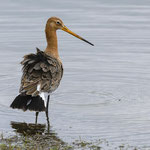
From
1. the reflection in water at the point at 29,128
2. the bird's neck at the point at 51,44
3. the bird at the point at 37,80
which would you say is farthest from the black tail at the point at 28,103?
the bird's neck at the point at 51,44

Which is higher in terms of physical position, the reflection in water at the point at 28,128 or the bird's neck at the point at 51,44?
the bird's neck at the point at 51,44

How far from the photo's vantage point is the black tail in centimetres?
867

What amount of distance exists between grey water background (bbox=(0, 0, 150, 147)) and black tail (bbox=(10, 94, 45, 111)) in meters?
0.52

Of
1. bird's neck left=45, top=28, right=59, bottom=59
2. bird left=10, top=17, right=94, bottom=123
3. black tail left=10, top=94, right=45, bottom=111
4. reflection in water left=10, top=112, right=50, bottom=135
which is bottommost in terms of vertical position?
reflection in water left=10, top=112, right=50, bottom=135

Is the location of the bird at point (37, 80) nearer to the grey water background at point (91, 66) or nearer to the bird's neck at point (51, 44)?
the bird's neck at point (51, 44)

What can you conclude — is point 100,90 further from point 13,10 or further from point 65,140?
point 13,10

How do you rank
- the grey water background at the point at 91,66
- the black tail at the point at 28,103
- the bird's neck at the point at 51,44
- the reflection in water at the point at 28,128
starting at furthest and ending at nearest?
1. the bird's neck at the point at 51,44
2. the grey water background at the point at 91,66
3. the reflection in water at the point at 28,128
4. the black tail at the point at 28,103

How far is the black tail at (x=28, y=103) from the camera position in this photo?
8.67 meters

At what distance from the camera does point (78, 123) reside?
367 inches

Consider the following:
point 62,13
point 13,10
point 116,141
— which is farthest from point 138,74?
point 13,10

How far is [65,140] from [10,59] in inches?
198

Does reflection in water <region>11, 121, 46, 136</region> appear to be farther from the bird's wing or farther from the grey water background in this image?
the bird's wing

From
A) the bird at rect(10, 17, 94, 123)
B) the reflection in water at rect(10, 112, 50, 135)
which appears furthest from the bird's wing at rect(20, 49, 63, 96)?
the reflection in water at rect(10, 112, 50, 135)

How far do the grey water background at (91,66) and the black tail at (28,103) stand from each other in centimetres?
52
